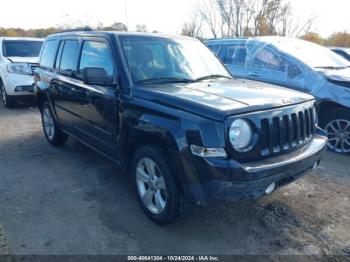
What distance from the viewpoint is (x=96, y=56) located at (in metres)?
3.96

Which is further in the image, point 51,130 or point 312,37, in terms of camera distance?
point 312,37

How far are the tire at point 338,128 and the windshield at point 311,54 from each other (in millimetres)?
942

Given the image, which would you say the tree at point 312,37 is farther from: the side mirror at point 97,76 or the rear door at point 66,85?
the side mirror at point 97,76

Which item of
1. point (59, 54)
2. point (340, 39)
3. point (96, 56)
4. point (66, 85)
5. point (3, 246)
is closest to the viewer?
point (3, 246)

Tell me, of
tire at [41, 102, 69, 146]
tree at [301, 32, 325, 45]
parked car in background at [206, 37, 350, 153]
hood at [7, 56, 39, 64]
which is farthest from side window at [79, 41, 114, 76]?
tree at [301, 32, 325, 45]

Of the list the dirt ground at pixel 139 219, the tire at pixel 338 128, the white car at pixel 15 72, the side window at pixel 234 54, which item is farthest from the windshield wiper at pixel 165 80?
the white car at pixel 15 72

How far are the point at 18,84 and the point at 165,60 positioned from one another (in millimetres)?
6479

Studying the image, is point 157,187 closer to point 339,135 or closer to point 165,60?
point 165,60

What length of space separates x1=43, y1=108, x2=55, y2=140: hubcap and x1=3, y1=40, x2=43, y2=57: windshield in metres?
4.49

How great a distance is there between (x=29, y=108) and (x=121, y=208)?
6807 mm

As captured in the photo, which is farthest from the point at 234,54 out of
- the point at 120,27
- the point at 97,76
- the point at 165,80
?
the point at 97,76

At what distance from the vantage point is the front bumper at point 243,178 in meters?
2.63

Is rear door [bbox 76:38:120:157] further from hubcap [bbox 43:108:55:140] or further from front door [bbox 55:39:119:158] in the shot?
hubcap [bbox 43:108:55:140]

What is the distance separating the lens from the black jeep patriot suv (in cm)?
270
